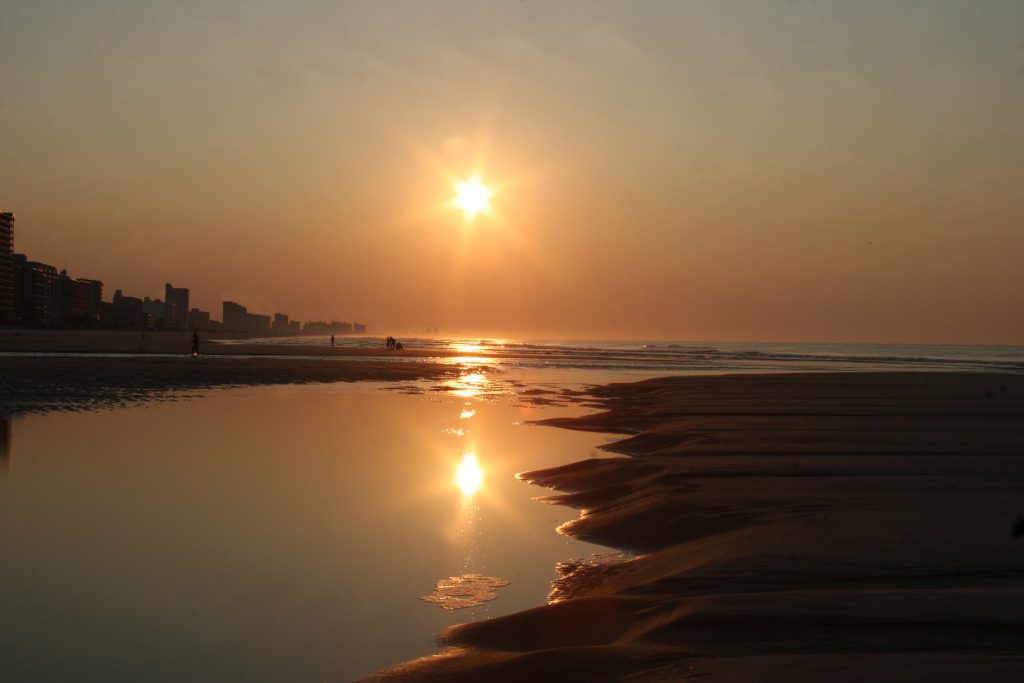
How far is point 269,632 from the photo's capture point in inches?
255

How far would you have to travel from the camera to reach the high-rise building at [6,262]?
575 ft

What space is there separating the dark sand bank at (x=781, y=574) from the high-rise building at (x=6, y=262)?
7488 inches

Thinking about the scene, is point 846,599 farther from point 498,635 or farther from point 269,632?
point 269,632

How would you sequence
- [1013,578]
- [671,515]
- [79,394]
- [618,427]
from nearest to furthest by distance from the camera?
[1013,578] → [671,515] → [618,427] → [79,394]

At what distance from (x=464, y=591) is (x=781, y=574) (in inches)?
116

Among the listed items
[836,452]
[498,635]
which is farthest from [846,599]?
[836,452]

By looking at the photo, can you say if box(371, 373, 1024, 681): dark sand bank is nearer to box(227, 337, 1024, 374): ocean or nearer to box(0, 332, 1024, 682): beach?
box(0, 332, 1024, 682): beach

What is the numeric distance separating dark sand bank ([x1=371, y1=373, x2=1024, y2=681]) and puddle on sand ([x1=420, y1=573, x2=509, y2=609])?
1.89 ft

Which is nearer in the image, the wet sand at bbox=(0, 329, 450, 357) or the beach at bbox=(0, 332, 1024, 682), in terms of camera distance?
the beach at bbox=(0, 332, 1024, 682)

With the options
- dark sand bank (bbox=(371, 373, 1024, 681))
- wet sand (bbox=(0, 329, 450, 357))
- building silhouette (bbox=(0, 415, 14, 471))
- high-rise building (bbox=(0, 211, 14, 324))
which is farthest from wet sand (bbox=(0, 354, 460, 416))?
high-rise building (bbox=(0, 211, 14, 324))

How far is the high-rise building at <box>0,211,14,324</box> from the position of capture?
175 meters

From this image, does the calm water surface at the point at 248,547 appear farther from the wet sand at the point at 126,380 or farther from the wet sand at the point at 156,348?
the wet sand at the point at 156,348

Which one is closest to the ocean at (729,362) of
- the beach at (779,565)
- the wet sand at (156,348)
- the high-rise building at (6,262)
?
the wet sand at (156,348)

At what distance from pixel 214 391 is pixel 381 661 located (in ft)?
88.1
